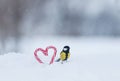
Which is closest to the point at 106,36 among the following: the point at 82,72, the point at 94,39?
the point at 94,39

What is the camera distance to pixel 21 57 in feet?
3.04

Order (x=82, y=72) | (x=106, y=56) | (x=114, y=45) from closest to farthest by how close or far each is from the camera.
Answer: (x=82, y=72) → (x=106, y=56) → (x=114, y=45)

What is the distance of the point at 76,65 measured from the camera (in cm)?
84

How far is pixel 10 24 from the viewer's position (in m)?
1.08

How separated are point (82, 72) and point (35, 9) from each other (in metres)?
0.38

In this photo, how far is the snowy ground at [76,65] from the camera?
2.54ft

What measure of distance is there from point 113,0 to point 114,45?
0.16 metres

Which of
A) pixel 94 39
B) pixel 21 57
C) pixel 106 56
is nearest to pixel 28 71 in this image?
pixel 21 57

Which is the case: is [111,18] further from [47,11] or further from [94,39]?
[47,11]

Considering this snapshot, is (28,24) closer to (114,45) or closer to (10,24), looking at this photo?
(10,24)

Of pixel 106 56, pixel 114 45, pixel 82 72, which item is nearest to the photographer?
pixel 82 72

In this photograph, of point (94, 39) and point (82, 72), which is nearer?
point (82, 72)

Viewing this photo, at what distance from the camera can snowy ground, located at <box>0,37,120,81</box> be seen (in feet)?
2.54

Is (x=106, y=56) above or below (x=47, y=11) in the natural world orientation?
below
